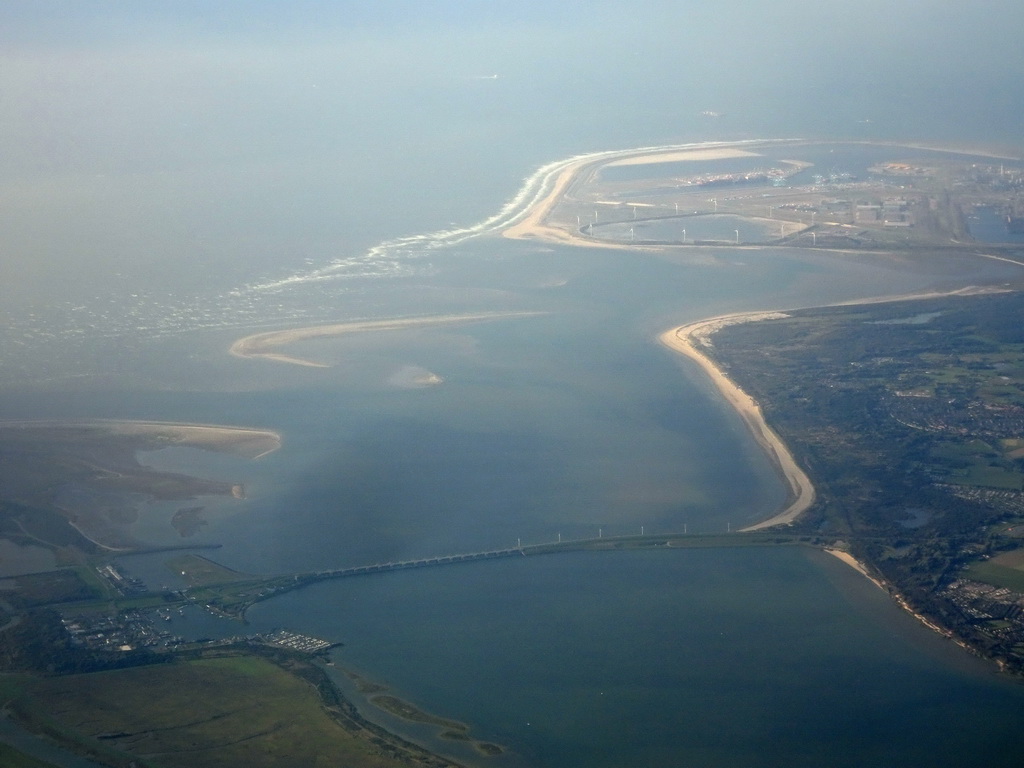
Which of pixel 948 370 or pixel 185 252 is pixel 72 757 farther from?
pixel 185 252

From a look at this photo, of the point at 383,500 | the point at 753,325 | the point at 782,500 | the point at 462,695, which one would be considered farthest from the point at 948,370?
the point at 462,695

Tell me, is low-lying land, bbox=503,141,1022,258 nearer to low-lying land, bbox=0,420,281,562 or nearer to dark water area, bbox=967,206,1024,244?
dark water area, bbox=967,206,1024,244

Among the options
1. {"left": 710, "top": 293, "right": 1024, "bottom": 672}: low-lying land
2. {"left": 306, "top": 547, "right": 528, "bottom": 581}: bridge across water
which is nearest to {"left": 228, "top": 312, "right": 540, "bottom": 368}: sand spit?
{"left": 710, "top": 293, "right": 1024, "bottom": 672}: low-lying land

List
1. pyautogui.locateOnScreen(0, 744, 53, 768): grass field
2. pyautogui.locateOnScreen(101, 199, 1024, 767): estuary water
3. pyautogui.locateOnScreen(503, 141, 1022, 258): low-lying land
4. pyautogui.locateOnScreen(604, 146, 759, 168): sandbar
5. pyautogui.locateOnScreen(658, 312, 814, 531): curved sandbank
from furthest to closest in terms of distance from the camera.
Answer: pyautogui.locateOnScreen(604, 146, 759, 168): sandbar, pyautogui.locateOnScreen(503, 141, 1022, 258): low-lying land, pyautogui.locateOnScreen(658, 312, 814, 531): curved sandbank, pyautogui.locateOnScreen(101, 199, 1024, 767): estuary water, pyautogui.locateOnScreen(0, 744, 53, 768): grass field

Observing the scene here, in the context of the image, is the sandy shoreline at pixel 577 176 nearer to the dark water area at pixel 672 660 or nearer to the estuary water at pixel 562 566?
the estuary water at pixel 562 566

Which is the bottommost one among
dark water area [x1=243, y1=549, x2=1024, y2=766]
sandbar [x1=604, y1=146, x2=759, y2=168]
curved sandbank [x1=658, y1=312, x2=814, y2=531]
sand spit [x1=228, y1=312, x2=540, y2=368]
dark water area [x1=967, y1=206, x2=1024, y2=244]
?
dark water area [x1=243, y1=549, x2=1024, y2=766]

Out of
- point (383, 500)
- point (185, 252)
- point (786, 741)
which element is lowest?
point (786, 741)

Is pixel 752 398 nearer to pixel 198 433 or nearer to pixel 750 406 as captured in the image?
pixel 750 406
